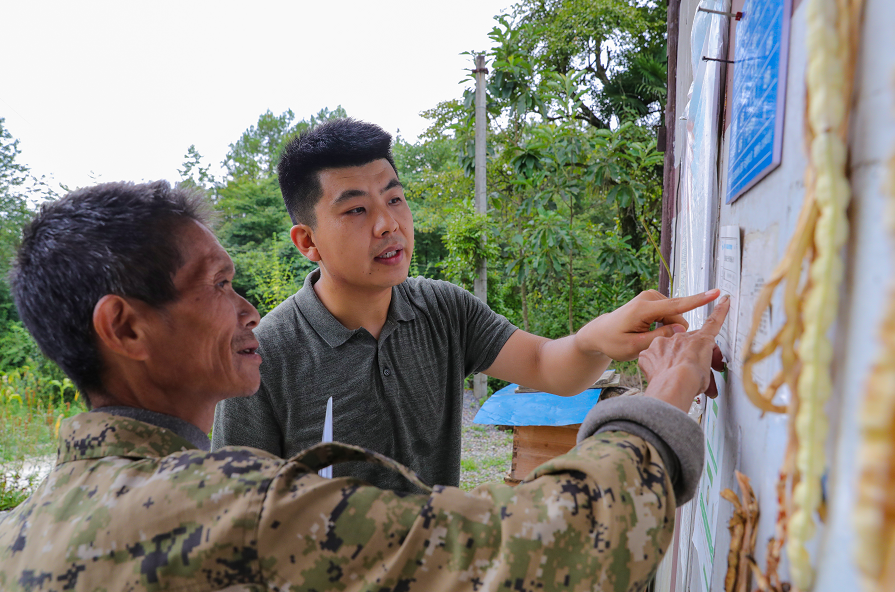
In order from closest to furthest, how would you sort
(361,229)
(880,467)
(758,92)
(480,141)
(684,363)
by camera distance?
(880,467), (758,92), (684,363), (361,229), (480,141)

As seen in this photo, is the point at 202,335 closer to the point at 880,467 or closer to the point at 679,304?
the point at 679,304

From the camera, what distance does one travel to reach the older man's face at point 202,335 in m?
1.05

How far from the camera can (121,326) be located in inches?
39.8

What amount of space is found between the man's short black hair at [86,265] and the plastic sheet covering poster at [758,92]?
3.32ft

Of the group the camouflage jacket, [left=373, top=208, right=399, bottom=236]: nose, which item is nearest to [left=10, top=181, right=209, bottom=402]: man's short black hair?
the camouflage jacket

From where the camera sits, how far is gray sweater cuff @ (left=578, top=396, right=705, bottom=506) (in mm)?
766

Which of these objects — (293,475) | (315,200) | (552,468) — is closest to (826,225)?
(552,468)

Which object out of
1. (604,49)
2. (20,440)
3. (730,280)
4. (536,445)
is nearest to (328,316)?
(730,280)

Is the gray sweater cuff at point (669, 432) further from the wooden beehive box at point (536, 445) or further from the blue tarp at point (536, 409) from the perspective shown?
the wooden beehive box at point (536, 445)

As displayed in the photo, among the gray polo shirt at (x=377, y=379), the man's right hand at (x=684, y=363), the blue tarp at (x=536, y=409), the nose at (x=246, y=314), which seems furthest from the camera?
the blue tarp at (x=536, y=409)

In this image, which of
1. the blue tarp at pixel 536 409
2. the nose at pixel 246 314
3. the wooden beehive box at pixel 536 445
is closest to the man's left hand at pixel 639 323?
the nose at pixel 246 314

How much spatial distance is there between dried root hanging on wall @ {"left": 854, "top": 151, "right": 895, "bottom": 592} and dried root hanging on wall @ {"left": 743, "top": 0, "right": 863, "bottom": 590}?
0.08m

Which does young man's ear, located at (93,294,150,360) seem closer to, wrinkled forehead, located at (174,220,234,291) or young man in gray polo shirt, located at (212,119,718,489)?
wrinkled forehead, located at (174,220,234,291)

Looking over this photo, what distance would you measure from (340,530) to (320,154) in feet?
4.04
